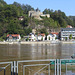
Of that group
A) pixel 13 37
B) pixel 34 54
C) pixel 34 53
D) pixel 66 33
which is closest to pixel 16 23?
pixel 13 37

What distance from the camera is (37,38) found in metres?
83.1

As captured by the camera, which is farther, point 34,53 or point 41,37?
point 41,37

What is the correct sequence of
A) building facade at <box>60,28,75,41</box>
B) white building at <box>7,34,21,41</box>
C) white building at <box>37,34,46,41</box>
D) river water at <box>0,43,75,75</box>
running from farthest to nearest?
building facade at <box>60,28,75,41</box>, white building at <box>37,34,46,41</box>, white building at <box>7,34,21,41</box>, river water at <box>0,43,75,75</box>

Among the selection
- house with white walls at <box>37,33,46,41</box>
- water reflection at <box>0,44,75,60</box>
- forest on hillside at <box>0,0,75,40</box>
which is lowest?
water reflection at <box>0,44,75,60</box>

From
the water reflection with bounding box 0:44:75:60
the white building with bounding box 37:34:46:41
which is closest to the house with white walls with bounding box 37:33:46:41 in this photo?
the white building with bounding box 37:34:46:41

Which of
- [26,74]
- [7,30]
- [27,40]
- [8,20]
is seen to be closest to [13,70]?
[26,74]

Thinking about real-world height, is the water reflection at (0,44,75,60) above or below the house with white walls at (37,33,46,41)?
below

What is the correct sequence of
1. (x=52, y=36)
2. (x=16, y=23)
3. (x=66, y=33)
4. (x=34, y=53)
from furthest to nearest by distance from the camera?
(x=16, y=23)
(x=66, y=33)
(x=52, y=36)
(x=34, y=53)

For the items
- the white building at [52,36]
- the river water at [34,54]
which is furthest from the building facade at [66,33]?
the river water at [34,54]

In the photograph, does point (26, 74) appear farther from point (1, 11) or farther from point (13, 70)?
point (1, 11)

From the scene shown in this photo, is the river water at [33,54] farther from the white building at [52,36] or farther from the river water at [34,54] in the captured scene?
the white building at [52,36]

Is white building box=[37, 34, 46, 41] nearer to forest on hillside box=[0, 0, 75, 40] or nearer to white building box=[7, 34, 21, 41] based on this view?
forest on hillside box=[0, 0, 75, 40]

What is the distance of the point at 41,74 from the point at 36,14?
89.9 metres

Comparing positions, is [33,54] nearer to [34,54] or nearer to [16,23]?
[34,54]
